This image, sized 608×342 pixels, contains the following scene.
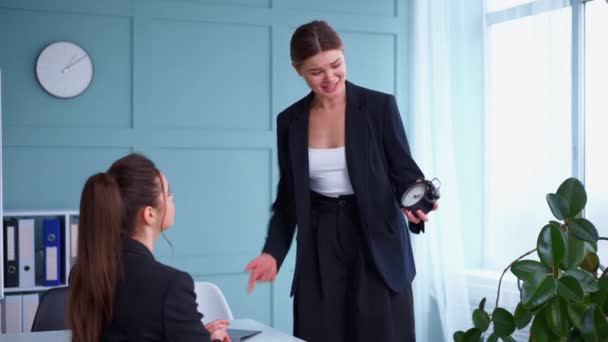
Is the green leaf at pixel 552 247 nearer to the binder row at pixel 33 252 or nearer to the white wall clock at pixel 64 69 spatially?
the binder row at pixel 33 252

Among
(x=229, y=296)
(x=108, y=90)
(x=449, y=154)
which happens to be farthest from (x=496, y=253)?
(x=108, y=90)

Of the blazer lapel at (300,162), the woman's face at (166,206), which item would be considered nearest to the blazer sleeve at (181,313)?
the woman's face at (166,206)

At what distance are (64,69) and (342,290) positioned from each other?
2.28m

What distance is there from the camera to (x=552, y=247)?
1705 millimetres

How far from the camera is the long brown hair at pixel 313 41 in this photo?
2535 millimetres

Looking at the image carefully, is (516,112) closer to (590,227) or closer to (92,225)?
(590,227)

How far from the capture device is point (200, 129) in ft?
15.0

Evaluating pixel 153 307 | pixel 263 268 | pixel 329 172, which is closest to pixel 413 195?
pixel 329 172

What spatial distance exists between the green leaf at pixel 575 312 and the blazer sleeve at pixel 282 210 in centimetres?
112

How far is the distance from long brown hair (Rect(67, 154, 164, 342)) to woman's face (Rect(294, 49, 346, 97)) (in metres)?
0.80

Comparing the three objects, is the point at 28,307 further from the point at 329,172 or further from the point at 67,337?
the point at 329,172

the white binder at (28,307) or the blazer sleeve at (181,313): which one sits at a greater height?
the blazer sleeve at (181,313)

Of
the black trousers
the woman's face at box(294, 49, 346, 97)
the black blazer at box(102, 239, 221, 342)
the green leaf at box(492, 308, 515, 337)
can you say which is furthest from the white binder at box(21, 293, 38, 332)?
the green leaf at box(492, 308, 515, 337)

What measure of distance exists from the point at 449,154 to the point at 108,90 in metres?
1.93
